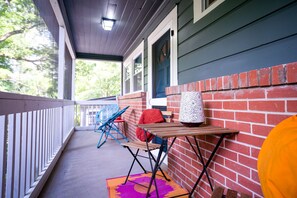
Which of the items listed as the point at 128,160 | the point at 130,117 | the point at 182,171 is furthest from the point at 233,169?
the point at 130,117

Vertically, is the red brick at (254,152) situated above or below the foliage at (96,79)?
below

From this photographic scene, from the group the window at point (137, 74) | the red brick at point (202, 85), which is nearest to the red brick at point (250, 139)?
the red brick at point (202, 85)

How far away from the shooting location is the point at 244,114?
1169 millimetres

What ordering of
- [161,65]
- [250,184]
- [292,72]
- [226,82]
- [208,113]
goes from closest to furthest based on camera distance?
1. [292,72]
2. [250,184]
3. [226,82]
4. [208,113]
5. [161,65]

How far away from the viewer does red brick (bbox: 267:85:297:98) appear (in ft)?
2.89

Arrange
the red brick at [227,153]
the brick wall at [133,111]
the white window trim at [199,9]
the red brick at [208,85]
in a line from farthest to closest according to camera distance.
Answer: the brick wall at [133,111]
the white window trim at [199,9]
the red brick at [208,85]
the red brick at [227,153]

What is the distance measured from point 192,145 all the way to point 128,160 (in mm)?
1352

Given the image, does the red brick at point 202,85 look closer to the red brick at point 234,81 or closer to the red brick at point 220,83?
the red brick at point 220,83

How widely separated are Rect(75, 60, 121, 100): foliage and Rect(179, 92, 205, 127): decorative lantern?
33.8 feet

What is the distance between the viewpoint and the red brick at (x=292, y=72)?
0.85m

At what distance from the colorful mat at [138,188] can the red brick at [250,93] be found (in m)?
1.08

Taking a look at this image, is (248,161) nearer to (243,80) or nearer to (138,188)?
(243,80)

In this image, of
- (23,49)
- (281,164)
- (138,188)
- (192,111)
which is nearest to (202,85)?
(192,111)

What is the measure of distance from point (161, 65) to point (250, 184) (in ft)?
7.54
